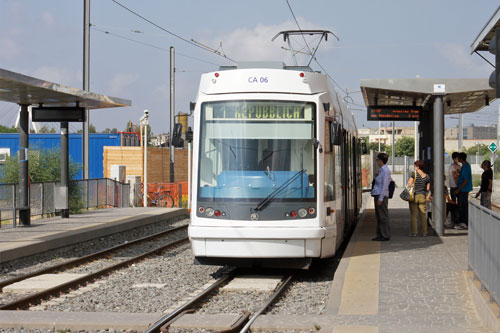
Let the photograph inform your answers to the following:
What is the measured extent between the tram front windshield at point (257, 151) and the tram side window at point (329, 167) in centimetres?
42

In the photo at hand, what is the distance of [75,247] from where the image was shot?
16.5 m

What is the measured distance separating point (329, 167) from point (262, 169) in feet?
4.10

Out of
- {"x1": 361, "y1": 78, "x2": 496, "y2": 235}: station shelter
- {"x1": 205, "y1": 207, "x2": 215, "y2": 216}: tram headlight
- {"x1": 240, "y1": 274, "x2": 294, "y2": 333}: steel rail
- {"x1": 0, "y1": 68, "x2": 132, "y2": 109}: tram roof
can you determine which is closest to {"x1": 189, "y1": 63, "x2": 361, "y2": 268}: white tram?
{"x1": 205, "y1": 207, "x2": 215, "y2": 216}: tram headlight

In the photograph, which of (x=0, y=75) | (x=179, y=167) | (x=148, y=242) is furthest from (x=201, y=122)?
(x=179, y=167)

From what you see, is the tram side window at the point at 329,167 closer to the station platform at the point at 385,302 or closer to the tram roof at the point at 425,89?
the station platform at the point at 385,302

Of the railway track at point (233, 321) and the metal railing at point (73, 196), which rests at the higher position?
the metal railing at point (73, 196)

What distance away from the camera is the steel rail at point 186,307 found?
7400 millimetres

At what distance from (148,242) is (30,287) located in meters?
7.63

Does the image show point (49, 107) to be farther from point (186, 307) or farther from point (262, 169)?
point (186, 307)

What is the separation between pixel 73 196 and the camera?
23.7 m

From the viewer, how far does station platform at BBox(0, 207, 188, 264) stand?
47.3ft

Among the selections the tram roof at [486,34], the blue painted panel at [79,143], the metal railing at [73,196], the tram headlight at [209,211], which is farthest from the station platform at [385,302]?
the blue painted panel at [79,143]

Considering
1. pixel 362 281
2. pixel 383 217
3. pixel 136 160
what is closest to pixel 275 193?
pixel 362 281

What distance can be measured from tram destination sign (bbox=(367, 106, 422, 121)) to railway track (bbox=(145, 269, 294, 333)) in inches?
308
